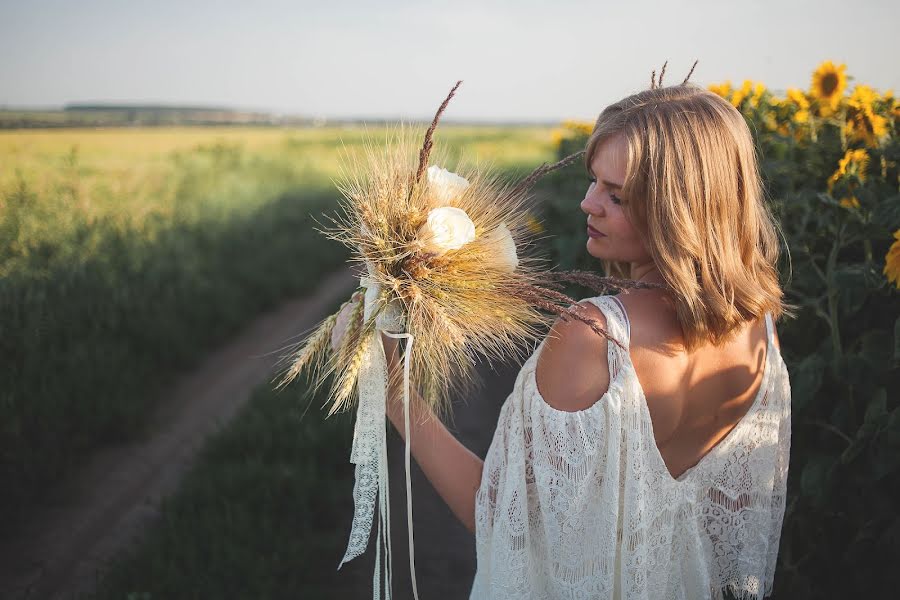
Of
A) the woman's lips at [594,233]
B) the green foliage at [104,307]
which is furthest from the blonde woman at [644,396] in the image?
the green foliage at [104,307]

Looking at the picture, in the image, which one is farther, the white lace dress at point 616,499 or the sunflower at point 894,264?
the sunflower at point 894,264

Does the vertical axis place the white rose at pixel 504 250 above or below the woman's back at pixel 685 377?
above

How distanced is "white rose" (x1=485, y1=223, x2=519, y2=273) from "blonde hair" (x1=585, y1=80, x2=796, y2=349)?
249mm

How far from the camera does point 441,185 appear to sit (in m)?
1.37

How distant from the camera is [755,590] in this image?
5.48ft

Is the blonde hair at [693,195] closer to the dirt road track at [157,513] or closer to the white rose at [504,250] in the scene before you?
the white rose at [504,250]

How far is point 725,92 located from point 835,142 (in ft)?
2.09

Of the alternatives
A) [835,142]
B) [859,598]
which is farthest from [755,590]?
[835,142]

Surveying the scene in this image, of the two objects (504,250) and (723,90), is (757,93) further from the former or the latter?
(504,250)

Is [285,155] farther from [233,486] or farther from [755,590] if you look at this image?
[755,590]

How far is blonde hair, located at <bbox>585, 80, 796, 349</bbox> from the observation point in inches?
52.4

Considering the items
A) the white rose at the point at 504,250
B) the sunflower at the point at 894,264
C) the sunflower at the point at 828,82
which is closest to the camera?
the white rose at the point at 504,250

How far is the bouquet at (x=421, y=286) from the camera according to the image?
1.34 m

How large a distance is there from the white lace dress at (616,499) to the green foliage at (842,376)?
489 millimetres
